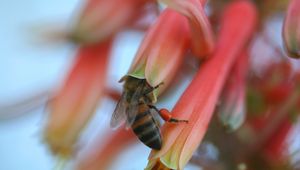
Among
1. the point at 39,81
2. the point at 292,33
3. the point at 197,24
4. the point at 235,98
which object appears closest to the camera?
the point at 292,33

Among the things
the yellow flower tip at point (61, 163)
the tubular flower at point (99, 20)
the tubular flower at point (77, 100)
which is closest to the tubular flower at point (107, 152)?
the yellow flower tip at point (61, 163)

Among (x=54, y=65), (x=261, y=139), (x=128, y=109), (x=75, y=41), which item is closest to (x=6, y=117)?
(x=75, y=41)

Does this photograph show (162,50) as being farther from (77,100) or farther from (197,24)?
(77,100)

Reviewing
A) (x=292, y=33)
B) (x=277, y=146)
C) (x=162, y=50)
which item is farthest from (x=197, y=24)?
(x=277, y=146)

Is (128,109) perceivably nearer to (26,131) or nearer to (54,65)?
(26,131)

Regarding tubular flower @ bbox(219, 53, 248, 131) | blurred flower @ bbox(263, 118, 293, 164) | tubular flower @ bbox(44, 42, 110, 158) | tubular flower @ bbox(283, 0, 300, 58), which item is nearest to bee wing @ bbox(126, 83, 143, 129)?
tubular flower @ bbox(44, 42, 110, 158)

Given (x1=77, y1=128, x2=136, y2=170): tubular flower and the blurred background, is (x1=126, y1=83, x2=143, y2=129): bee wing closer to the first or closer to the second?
the blurred background
